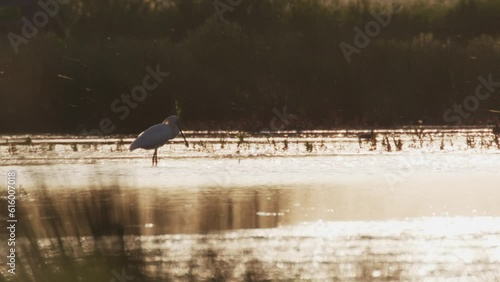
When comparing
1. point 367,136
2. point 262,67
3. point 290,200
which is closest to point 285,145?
point 367,136

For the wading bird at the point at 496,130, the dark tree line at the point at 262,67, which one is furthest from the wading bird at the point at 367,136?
the dark tree line at the point at 262,67

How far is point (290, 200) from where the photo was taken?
45.8 ft

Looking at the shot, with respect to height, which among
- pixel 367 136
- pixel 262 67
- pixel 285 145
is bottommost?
pixel 285 145

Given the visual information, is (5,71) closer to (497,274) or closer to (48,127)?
(48,127)

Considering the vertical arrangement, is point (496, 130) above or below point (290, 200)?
above

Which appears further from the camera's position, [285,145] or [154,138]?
[285,145]

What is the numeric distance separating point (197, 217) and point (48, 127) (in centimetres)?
1067

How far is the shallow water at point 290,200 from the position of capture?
10242 millimetres

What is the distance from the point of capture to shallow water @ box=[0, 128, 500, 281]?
33.6ft

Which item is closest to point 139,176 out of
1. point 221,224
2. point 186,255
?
point 221,224

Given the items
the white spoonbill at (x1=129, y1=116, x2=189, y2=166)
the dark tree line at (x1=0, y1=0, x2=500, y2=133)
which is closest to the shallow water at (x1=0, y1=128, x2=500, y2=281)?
the white spoonbill at (x1=129, y1=116, x2=189, y2=166)

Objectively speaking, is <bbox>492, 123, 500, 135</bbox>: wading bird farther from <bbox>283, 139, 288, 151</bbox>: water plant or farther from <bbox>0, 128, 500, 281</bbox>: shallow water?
<bbox>283, 139, 288, 151</bbox>: water plant

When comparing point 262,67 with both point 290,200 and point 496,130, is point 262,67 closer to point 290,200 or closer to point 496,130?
point 496,130

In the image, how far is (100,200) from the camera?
43.9 ft
